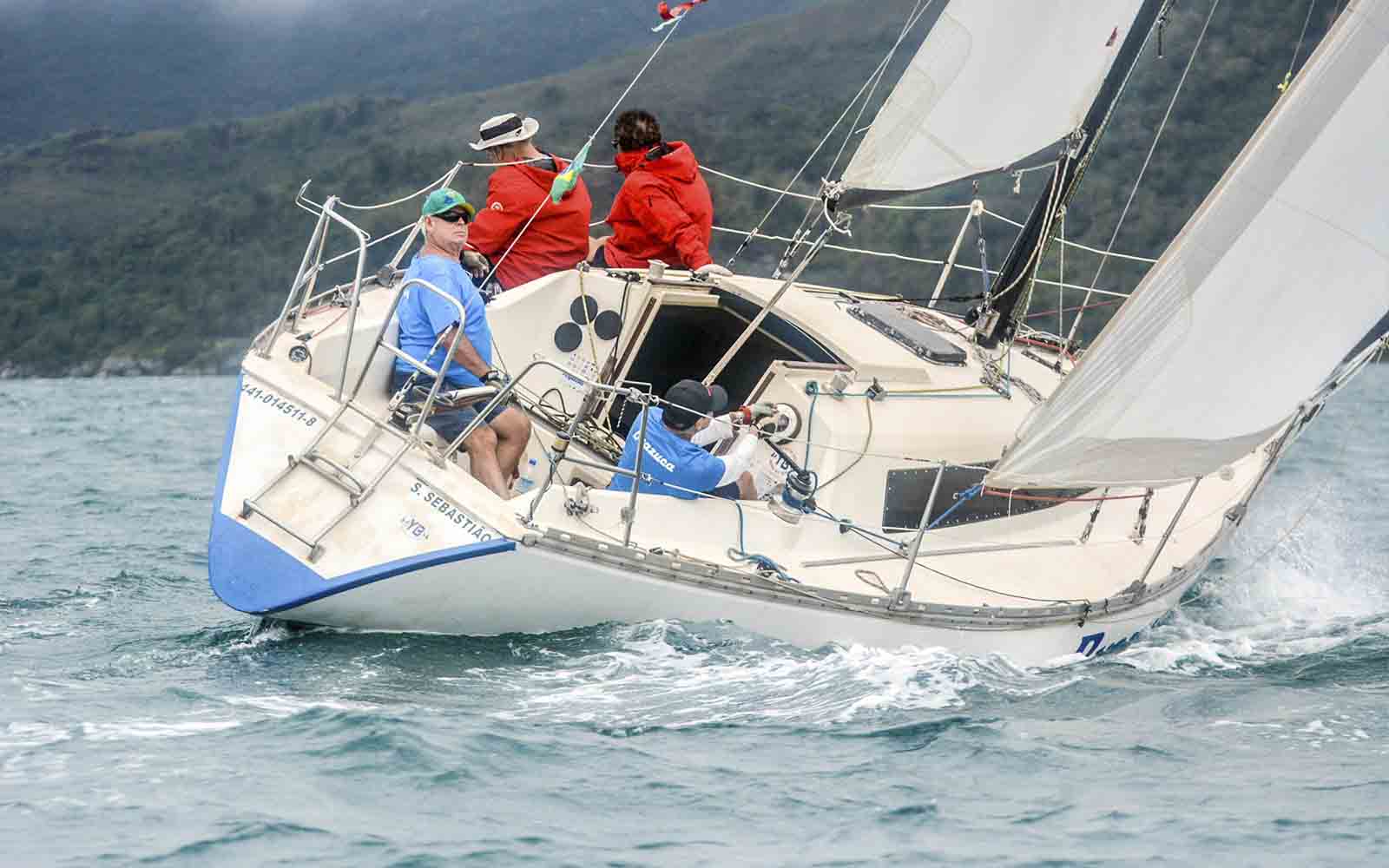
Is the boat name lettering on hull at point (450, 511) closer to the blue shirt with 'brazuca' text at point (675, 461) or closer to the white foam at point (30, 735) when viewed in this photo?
the blue shirt with 'brazuca' text at point (675, 461)

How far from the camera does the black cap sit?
643cm

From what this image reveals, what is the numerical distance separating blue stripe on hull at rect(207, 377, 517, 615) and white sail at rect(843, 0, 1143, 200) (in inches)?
143

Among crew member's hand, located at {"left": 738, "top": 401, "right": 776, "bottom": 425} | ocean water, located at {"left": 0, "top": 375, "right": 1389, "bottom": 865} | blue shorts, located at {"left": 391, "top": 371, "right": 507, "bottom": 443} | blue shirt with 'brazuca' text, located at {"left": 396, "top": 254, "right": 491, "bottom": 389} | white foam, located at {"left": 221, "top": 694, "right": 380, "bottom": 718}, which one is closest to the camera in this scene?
ocean water, located at {"left": 0, "top": 375, "right": 1389, "bottom": 865}

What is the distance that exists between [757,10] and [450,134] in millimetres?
21238

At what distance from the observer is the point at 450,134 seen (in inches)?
2960

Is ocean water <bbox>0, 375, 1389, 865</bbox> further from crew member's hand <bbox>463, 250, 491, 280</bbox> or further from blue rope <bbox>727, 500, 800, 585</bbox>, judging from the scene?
crew member's hand <bbox>463, 250, 491, 280</bbox>

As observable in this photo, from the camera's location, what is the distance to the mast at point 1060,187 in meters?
8.34

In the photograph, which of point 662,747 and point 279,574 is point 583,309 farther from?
point 662,747

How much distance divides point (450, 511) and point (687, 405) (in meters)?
1.00

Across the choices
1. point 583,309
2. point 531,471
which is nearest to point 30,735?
point 531,471

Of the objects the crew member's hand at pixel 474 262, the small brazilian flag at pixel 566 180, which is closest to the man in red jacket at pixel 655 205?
the small brazilian flag at pixel 566 180

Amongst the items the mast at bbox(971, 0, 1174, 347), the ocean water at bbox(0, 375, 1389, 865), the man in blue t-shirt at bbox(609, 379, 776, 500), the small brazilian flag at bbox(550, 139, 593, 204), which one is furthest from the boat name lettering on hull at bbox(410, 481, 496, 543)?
the mast at bbox(971, 0, 1174, 347)

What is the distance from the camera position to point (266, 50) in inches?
4269

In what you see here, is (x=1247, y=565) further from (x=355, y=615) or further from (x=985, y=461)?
(x=355, y=615)
